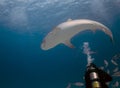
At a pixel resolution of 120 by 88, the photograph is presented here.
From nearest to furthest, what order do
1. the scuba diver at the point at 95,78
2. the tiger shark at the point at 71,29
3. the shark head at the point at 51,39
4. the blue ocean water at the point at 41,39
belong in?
the scuba diver at the point at 95,78
the tiger shark at the point at 71,29
the shark head at the point at 51,39
the blue ocean water at the point at 41,39

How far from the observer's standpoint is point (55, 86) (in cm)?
1909

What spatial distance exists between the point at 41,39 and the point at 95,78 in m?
9.55

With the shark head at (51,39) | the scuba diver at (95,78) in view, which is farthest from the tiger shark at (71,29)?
the scuba diver at (95,78)

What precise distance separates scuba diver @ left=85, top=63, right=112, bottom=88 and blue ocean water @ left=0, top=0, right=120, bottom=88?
23.5ft

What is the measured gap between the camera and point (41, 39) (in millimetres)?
12867

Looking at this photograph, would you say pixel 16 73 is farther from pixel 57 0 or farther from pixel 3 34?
pixel 57 0

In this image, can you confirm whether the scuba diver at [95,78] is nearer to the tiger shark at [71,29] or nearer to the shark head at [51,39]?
the tiger shark at [71,29]

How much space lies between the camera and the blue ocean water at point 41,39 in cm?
1100

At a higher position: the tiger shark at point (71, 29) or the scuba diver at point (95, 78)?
the tiger shark at point (71, 29)

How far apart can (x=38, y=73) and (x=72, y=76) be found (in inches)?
108

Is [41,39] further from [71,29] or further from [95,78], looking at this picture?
[95,78]

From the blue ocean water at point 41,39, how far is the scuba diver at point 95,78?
717cm

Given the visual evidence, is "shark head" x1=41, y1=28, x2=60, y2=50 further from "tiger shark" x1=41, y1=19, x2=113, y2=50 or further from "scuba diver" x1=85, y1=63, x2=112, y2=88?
"scuba diver" x1=85, y1=63, x2=112, y2=88

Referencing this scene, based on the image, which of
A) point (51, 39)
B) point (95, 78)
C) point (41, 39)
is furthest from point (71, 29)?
point (41, 39)
